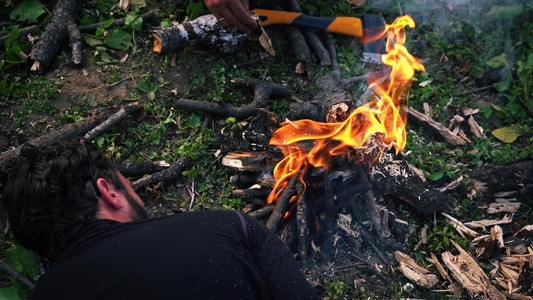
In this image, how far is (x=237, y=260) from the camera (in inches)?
85.7

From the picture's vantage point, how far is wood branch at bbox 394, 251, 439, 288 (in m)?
3.56

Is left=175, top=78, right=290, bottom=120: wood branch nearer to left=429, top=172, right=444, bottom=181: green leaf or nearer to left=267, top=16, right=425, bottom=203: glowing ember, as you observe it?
left=267, top=16, right=425, bottom=203: glowing ember

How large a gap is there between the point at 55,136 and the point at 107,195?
211cm

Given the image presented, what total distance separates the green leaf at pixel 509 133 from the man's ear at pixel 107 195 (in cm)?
432

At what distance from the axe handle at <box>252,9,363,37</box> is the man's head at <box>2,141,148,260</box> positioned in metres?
3.59

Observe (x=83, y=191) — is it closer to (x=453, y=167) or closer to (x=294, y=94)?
(x=294, y=94)

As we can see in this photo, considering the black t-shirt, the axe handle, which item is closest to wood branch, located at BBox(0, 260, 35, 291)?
the black t-shirt

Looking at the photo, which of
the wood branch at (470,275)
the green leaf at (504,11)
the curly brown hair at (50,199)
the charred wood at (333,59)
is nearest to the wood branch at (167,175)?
the curly brown hair at (50,199)

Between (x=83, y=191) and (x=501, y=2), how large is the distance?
614 centimetres

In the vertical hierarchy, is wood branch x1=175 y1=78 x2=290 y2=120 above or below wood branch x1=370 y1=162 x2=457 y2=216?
above

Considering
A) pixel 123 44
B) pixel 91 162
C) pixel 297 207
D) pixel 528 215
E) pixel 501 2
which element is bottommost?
pixel 528 215

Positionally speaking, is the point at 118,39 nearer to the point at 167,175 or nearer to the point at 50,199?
Answer: the point at 167,175

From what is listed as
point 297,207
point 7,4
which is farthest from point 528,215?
point 7,4

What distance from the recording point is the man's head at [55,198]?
239 cm
